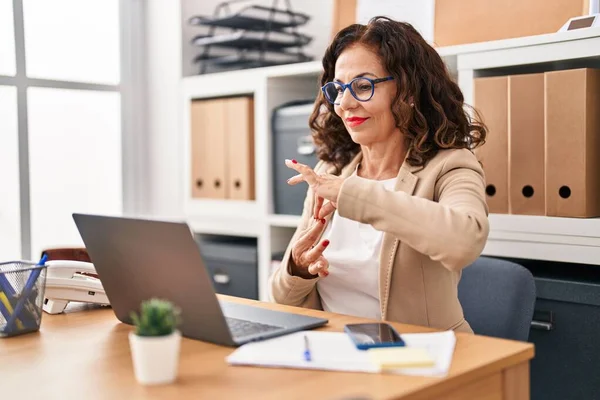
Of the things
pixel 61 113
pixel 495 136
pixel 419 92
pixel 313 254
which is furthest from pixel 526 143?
pixel 61 113

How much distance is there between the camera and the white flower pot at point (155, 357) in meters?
1.00

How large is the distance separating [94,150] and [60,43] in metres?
0.43

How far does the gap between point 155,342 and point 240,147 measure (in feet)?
5.88

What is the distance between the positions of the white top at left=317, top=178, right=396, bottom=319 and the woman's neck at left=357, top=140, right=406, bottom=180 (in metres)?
0.04

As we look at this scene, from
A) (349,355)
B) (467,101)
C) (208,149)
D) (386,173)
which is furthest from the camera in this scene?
(208,149)

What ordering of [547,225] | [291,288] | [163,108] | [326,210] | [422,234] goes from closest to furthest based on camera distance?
[422,234] < [326,210] < [291,288] < [547,225] < [163,108]

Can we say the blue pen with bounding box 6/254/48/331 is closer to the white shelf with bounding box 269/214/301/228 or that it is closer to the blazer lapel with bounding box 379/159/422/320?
the blazer lapel with bounding box 379/159/422/320

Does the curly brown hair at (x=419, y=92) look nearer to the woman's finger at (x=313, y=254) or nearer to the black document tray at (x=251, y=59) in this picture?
the woman's finger at (x=313, y=254)

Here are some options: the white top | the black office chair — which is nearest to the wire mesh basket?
the white top

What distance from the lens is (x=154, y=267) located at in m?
1.23

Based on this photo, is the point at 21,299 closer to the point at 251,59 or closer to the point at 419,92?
the point at 419,92

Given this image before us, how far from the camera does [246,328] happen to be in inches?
51.0

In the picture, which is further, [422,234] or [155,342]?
[422,234]

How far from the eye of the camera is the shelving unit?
1.92 metres
